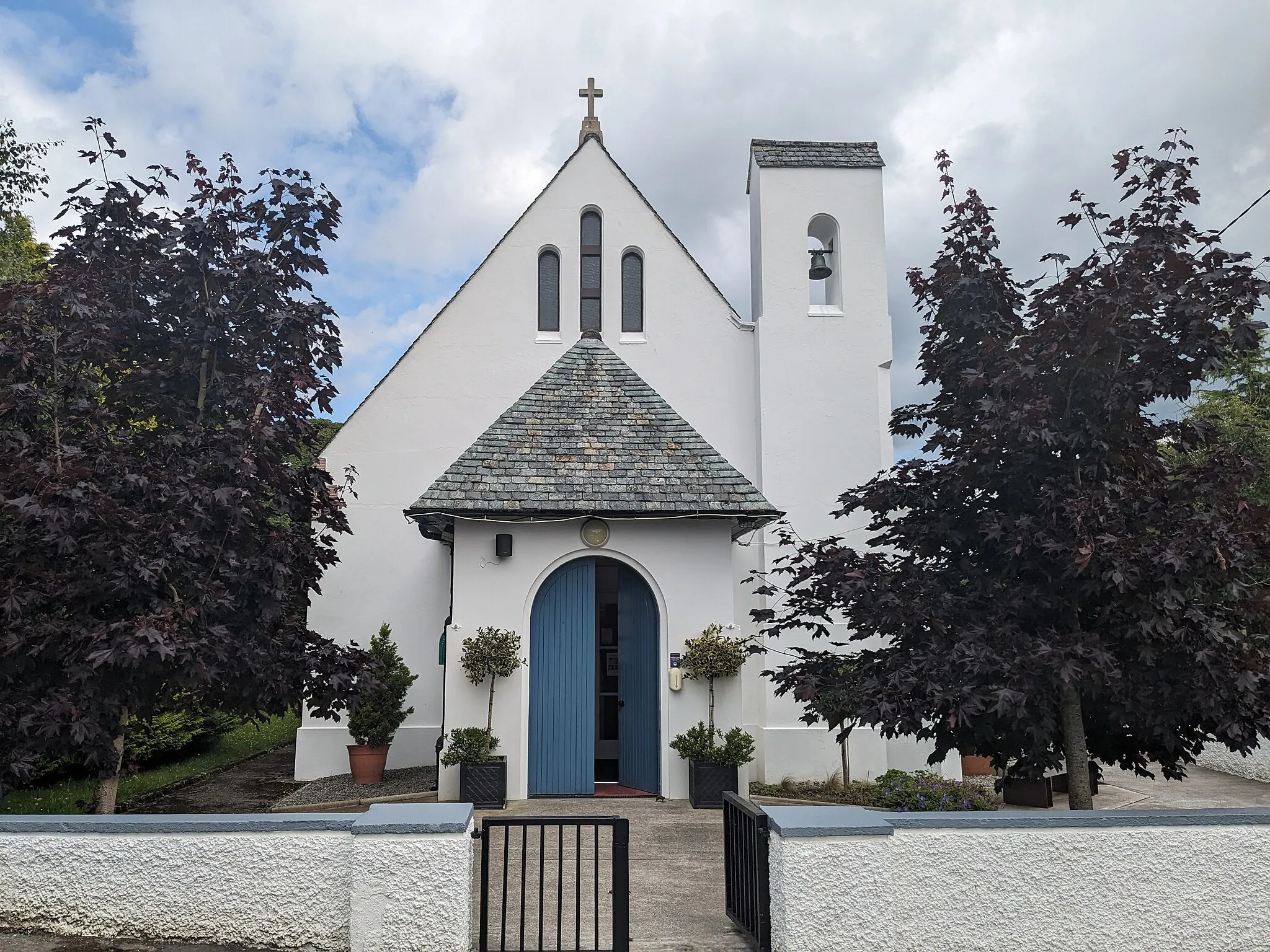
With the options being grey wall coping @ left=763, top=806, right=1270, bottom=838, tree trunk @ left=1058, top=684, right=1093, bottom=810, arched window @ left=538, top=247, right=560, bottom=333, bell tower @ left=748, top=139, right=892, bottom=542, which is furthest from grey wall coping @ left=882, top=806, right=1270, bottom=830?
arched window @ left=538, top=247, right=560, bottom=333

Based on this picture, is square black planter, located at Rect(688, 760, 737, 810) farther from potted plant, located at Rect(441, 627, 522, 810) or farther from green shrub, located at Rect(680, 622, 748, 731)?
potted plant, located at Rect(441, 627, 522, 810)

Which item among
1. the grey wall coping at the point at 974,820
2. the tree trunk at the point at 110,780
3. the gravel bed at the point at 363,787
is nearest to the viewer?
the grey wall coping at the point at 974,820

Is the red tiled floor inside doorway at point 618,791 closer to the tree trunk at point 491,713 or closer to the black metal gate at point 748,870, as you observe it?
the tree trunk at point 491,713

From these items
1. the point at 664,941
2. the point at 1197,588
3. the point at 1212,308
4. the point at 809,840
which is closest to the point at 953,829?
the point at 809,840

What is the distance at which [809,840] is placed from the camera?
600 cm

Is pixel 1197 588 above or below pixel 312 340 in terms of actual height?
below

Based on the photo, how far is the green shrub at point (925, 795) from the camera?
33.6 ft

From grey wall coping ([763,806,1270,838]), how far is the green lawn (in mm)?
5219

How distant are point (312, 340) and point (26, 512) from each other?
9.51 feet

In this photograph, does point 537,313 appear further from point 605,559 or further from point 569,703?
point 569,703

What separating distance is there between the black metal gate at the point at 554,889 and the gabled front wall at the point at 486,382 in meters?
6.13

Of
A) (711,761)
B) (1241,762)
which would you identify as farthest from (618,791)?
(1241,762)

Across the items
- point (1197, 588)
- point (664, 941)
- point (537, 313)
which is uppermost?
point (537, 313)

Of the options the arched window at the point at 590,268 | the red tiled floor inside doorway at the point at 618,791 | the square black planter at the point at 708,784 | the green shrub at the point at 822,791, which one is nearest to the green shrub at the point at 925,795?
the green shrub at the point at 822,791
